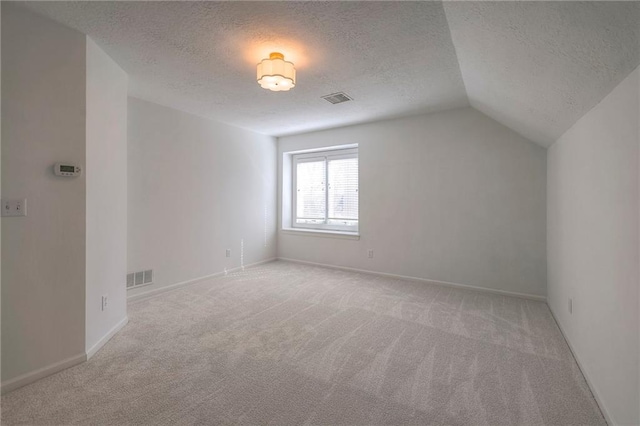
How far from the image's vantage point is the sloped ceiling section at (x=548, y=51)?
48.3 inches

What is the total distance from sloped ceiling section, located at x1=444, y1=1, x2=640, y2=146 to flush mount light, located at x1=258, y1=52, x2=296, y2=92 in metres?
1.23

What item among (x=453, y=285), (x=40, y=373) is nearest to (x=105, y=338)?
(x=40, y=373)

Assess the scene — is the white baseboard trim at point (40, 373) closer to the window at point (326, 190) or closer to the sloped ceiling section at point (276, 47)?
the sloped ceiling section at point (276, 47)

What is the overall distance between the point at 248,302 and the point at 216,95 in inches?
96.6

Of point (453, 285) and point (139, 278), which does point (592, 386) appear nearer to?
point (453, 285)

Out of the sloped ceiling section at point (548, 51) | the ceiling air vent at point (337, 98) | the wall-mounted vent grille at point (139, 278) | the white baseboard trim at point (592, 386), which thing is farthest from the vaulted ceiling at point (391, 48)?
the wall-mounted vent grille at point (139, 278)

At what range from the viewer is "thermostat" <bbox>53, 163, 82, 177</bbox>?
6.74ft

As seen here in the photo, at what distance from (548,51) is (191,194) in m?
4.04

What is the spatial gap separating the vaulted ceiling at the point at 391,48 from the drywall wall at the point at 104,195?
24cm

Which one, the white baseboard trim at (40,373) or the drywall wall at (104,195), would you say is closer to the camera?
the white baseboard trim at (40,373)

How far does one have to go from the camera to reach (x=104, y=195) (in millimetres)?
2471

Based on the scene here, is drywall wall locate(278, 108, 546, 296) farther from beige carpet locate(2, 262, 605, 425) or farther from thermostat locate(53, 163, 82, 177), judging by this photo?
thermostat locate(53, 163, 82, 177)

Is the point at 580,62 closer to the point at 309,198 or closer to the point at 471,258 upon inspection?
the point at 471,258

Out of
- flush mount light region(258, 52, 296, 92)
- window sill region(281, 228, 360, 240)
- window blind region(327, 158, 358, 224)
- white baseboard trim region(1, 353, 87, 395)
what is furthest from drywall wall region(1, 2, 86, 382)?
window blind region(327, 158, 358, 224)
